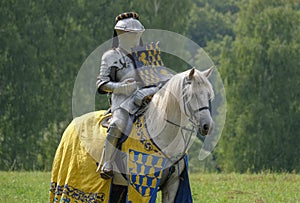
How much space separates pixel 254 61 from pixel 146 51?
30.7 m

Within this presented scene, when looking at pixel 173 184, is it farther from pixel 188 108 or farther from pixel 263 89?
pixel 263 89

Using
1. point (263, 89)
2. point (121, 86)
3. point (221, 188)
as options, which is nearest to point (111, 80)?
point (121, 86)

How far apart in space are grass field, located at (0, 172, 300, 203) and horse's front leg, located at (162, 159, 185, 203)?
140 inches

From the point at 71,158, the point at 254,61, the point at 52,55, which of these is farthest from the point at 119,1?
the point at 71,158

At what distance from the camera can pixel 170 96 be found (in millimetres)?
7977

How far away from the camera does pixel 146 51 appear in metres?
8.40

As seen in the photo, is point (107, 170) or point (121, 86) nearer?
point (121, 86)

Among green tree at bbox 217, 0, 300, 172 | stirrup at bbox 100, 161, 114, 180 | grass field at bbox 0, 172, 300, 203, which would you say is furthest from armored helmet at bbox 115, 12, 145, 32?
green tree at bbox 217, 0, 300, 172

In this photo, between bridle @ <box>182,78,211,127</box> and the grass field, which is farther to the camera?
the grass field

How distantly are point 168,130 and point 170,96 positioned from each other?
35 centimetres

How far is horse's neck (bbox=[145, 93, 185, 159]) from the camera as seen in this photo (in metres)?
8.02

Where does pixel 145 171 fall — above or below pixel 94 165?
above

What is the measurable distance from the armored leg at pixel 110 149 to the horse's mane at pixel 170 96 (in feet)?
1.14

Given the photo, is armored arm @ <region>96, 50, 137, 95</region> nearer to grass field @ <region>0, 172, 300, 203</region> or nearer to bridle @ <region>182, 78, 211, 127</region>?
bridle @ <region>182, 78, 211, 127</region>
